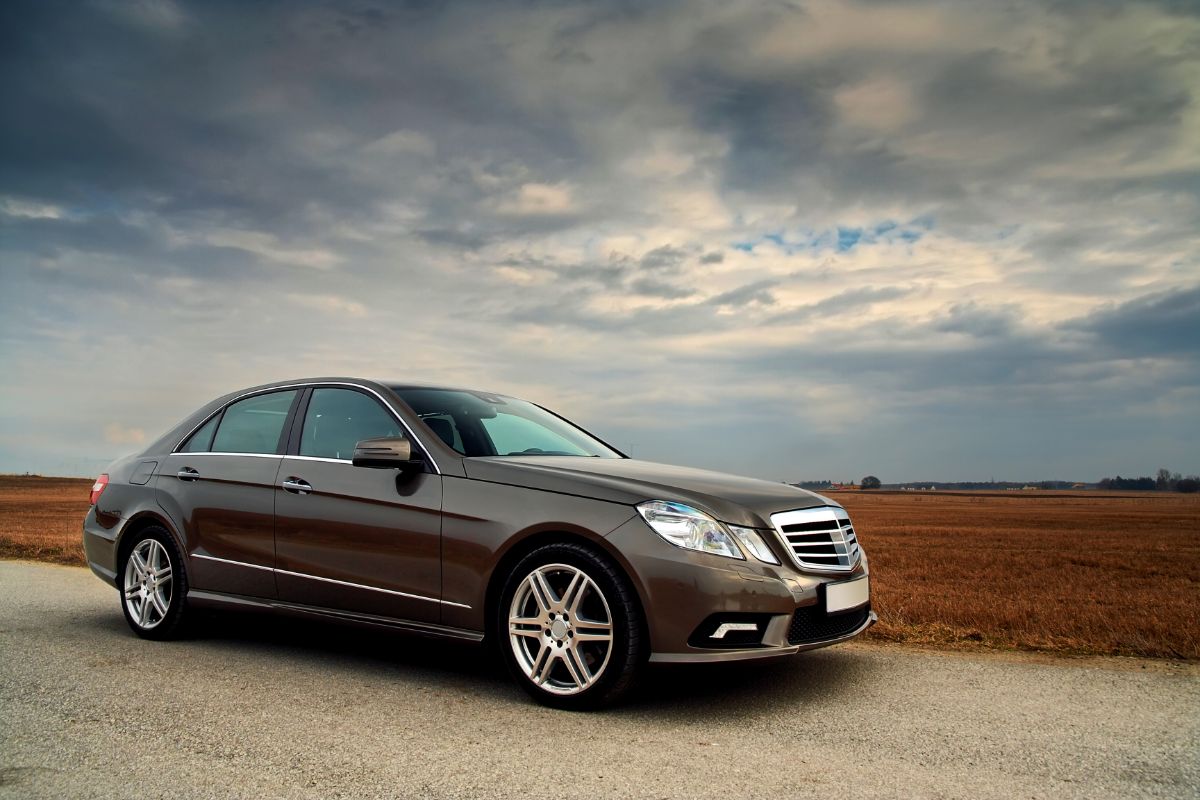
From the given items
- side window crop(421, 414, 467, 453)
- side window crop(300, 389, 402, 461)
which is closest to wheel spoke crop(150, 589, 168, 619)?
side window crop(300, 389, 402, 461)

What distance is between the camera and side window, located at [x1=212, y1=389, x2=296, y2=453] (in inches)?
242

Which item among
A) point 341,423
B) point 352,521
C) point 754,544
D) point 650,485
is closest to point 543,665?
point 650,485

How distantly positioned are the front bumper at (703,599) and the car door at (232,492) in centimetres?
253

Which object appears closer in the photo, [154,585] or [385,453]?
[385,453]

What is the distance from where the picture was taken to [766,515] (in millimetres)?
4641

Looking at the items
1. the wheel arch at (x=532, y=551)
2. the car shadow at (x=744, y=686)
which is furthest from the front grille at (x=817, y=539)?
the wheel arch at (x=532, y=551)

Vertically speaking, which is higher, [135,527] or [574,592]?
[135,527]

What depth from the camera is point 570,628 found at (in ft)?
14.9

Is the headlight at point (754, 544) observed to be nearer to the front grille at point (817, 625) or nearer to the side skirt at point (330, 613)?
the front grille at point (817, 625)

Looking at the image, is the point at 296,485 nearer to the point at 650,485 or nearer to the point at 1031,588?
the point at 650,485

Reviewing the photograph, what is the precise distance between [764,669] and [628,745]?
181cm

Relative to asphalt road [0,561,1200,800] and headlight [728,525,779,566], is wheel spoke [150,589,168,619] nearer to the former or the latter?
asphalt road [0,561,1200,800]

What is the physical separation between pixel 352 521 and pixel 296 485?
0.56m

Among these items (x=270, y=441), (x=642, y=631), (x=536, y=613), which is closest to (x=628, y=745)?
(x=642, y=631)
